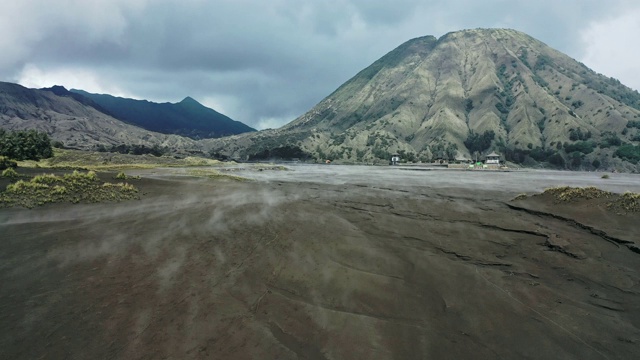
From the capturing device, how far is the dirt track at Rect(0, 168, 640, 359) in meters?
7.32

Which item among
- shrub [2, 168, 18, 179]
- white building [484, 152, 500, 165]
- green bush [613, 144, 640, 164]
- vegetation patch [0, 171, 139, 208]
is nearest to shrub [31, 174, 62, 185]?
vegetation patch [0, 171, 139, 208]

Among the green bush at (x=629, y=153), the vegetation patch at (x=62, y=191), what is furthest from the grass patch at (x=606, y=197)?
the green bush at (x=629, y=153)

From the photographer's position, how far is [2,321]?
7.59 m

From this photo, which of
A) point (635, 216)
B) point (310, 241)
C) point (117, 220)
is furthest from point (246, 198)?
point (635, 216)

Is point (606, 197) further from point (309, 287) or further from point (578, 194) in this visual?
point (309, 287)

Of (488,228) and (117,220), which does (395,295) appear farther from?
(117,220)

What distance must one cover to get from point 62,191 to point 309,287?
18598mm

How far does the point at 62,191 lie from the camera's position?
19.7 metres

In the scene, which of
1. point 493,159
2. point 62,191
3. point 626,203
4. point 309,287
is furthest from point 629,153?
point 62,191

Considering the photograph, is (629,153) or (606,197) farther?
(629,153)

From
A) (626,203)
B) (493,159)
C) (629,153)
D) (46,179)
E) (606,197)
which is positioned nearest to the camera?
(626,203)

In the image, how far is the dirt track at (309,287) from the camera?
732 cm

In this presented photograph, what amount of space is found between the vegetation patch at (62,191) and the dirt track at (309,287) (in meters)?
1.31

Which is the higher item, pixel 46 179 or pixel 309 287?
pixel 46 179
